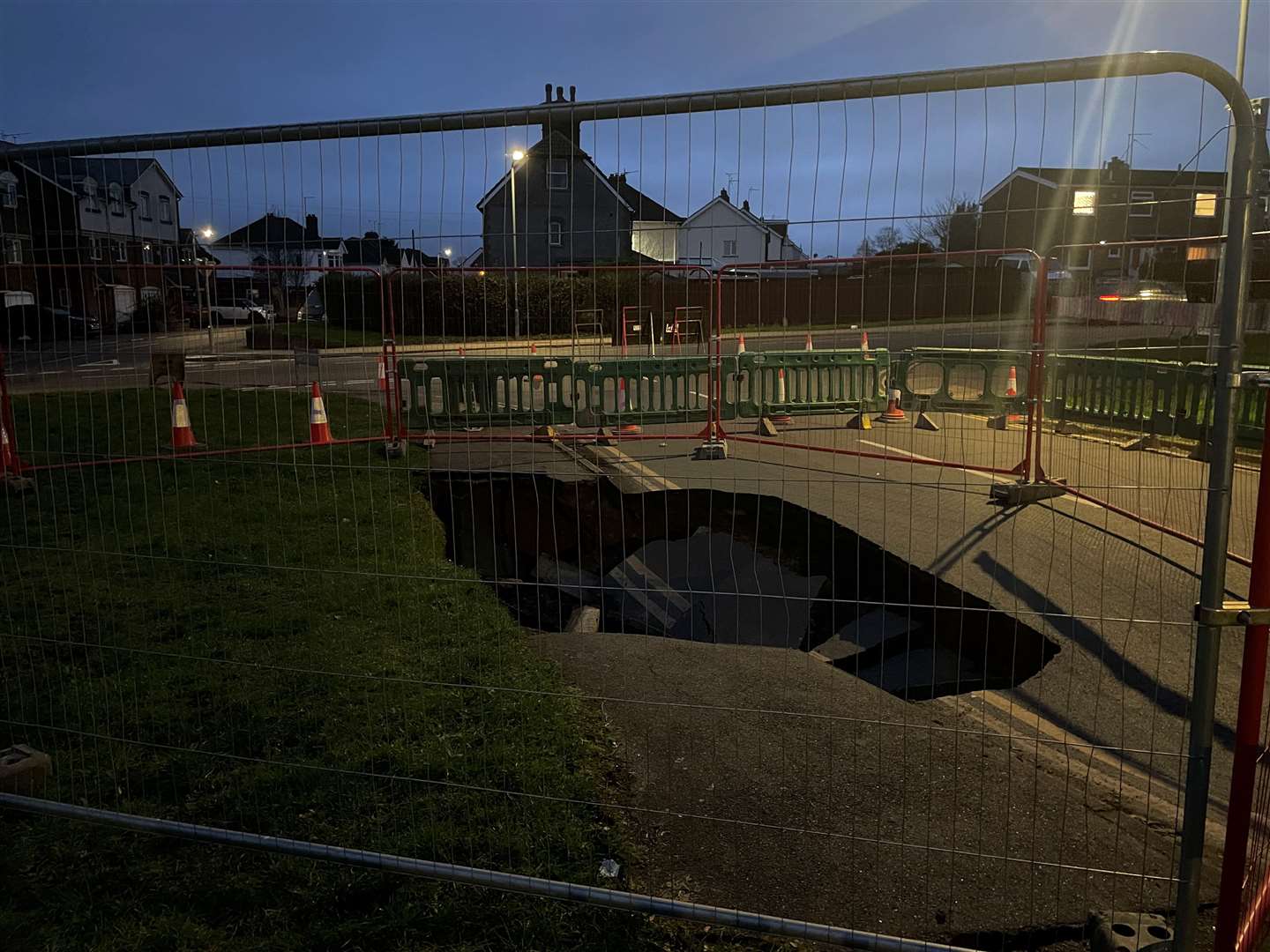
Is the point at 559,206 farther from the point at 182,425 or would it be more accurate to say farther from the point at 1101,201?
the point at 182,425

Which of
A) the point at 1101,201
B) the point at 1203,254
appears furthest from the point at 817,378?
the point at 1101,201

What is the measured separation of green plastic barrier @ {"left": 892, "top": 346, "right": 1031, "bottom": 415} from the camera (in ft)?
32.8

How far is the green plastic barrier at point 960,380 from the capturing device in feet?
32.8

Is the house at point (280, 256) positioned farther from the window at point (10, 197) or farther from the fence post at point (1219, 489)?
the fence post at point (1219, 489)

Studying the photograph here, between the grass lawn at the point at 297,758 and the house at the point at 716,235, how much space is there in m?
1.44

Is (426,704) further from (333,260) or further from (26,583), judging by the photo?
(26,583)

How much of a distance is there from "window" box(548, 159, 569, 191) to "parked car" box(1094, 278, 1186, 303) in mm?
4966

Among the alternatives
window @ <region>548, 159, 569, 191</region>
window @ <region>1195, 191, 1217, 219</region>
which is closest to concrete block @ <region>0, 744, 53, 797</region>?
window @ <region>548, 159, 569, 191</region>

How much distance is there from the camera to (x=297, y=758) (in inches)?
156

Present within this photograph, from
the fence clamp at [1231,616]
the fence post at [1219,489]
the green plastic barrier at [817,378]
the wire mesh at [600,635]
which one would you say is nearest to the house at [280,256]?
the wire mesh at [600,635]

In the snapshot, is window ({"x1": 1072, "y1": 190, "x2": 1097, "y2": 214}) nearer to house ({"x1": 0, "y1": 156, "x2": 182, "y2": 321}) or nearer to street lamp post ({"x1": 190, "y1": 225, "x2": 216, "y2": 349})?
street lamp post ({"x1": 190, "y1": 225, "x2": 216, "y2": 349})

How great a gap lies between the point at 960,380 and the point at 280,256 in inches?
404

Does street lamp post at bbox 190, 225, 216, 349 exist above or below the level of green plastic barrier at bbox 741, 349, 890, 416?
above

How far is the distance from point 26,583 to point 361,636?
2.70 meters
